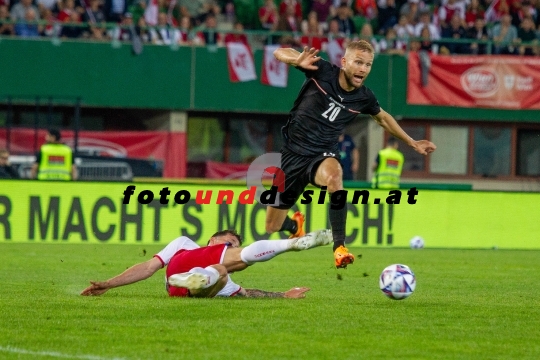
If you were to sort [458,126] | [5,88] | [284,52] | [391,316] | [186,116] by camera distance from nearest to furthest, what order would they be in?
1. [391,316]
2. [284,52]
3. [5,88]
4. [186,116]
5. [458,126]

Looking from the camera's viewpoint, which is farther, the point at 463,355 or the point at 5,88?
the point at 5,88

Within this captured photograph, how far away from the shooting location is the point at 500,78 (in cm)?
2819

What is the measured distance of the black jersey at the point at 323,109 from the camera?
35.1 ft

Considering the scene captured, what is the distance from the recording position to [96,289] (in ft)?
31.8

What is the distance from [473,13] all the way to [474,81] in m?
→ 1.81

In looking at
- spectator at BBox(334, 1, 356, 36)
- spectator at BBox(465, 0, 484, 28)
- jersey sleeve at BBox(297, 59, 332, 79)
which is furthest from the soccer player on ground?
spectator at BBox(465, 0, 484, 28)

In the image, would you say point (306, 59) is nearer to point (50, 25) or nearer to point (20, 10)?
point (20, 10)

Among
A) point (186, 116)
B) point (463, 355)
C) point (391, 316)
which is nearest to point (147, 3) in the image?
point (186, 116)

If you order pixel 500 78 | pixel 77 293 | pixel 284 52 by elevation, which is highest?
pixel 500 78

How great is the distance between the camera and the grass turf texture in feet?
22.7

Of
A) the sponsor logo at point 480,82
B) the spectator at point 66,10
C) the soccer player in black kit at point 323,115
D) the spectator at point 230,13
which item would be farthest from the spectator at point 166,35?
the soccer player in black kit at point 323,115

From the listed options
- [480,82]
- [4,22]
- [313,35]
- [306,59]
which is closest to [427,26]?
[480,82]

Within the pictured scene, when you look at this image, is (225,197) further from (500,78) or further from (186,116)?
(500,78)

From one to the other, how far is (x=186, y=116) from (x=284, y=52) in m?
17.6
